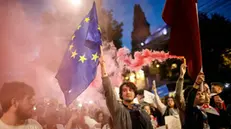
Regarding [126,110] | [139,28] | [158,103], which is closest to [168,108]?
[158,103]

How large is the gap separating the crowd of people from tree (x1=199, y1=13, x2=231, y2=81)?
0.12 metres

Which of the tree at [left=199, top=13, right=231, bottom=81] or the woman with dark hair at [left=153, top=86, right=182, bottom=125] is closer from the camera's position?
the woman with dark hair at [left=153, top=86, right=182, bottom=125]

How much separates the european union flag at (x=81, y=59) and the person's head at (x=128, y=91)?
274mm

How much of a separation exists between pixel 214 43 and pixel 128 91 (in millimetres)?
1112

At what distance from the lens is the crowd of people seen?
92.4 inches

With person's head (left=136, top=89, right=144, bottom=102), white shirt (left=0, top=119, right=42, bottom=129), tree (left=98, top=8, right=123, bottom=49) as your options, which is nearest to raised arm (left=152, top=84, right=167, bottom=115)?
person's head (left=136, top=89, right=144, bottom=102)

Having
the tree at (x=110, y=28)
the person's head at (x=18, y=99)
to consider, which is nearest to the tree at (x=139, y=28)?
the tree at (x=110, y=28)

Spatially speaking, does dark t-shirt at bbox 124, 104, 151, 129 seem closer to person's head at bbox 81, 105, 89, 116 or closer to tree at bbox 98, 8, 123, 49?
person's head at bbox 81, 105, 89, 116

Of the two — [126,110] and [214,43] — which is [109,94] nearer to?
[126,110]

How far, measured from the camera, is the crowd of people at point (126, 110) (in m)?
2.35

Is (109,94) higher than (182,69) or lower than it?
lower

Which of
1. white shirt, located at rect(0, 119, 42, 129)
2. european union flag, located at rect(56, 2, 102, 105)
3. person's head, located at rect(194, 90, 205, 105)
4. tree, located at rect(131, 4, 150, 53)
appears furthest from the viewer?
person's head, located at rect(194, 90, 205, 105)

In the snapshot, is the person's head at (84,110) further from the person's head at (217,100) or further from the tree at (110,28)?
the person's head at (217,100)

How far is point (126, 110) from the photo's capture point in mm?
2543
